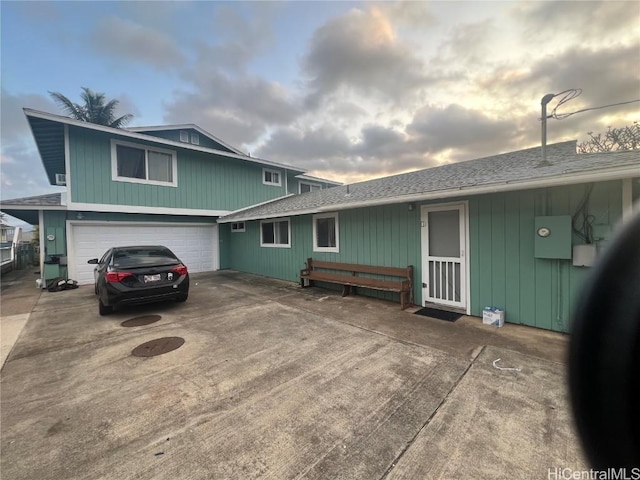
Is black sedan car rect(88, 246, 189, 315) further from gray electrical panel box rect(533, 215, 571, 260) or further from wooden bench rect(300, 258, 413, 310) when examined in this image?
gray electrical panel box rect(533, 215, 571, 260)

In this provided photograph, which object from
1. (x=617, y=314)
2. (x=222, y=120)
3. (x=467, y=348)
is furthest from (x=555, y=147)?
(x=222, y=120)

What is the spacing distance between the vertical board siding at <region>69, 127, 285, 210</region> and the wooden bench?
243 inches

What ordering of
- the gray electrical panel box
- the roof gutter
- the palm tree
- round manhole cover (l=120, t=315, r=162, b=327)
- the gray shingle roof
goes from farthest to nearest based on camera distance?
the palm tree, round manhole cover (l=120, t=315, r=162, b=327), the gray electrical panel box, the gray shingle roof, the roof gutter

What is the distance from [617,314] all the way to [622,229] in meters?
0.22

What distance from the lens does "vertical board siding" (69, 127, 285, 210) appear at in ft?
28.8

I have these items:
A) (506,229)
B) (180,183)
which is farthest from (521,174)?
(180,183)

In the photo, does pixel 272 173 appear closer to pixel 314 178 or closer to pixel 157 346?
pixel 314 178

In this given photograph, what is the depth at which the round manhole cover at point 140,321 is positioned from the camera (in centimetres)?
504

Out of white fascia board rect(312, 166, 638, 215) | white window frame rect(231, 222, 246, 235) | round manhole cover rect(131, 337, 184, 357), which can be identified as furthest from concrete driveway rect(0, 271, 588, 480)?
white window frame rect(231, 222, 246, 235)

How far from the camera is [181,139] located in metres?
11.8

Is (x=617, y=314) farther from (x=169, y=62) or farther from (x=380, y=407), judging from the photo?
(x=169, y=62)

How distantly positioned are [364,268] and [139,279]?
4942mm

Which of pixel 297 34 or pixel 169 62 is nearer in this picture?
pixel 297 34

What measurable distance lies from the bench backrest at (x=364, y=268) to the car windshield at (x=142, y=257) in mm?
3703
